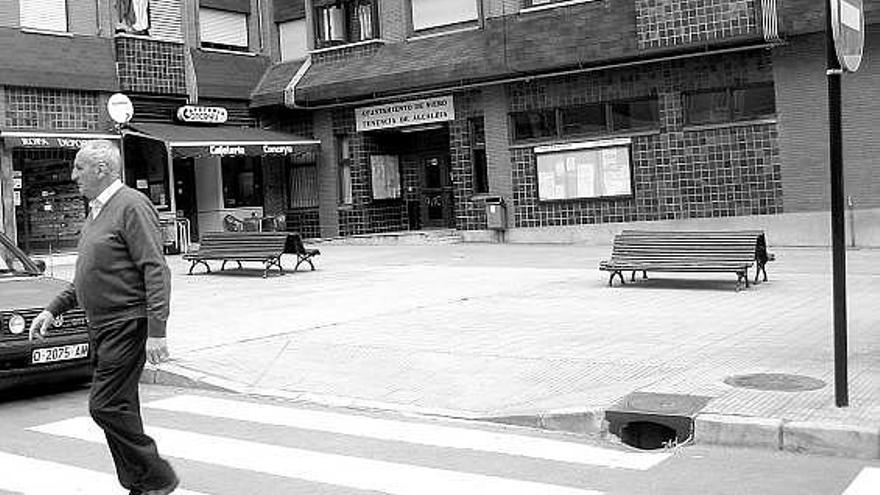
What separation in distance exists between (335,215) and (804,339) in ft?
63.4

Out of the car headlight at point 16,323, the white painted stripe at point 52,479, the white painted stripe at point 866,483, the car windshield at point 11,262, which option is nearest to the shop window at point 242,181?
the car windshield at point 11,262

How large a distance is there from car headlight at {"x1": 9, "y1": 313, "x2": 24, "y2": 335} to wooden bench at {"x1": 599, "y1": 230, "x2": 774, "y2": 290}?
8.39 meters

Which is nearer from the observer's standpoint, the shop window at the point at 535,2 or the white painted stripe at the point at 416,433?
the white painted stripe at the point at 416,433

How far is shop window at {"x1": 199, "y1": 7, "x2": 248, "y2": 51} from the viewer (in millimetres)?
27562

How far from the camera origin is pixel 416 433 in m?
7.15

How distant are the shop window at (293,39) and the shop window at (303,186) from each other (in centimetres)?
327

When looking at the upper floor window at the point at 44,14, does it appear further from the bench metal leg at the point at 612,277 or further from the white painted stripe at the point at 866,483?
the white painted stripe at the point at 866,483

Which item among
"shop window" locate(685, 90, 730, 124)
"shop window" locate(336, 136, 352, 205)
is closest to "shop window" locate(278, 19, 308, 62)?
"shop window" locate(336, 136, 352, 205)

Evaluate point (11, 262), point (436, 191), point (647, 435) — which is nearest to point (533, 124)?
point (436, 191)

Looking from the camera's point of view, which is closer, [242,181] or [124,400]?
[124,400]

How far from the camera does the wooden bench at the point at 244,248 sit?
18.2 metres

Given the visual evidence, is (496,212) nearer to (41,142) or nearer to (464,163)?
(464,163)

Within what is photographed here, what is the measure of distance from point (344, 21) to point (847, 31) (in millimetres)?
21996

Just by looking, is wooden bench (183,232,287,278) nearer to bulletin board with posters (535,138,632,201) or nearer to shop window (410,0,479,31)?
bulletin board with posters (535,138,632,201)
